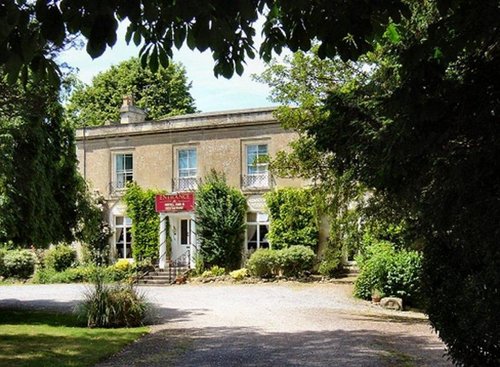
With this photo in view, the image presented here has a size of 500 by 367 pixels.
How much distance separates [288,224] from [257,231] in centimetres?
235

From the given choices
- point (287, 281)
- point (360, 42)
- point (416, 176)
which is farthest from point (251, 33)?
point (287, 281)

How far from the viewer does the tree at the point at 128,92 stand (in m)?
49.2

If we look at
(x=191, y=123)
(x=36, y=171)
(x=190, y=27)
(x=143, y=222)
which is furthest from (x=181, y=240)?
(x=190, y=27)

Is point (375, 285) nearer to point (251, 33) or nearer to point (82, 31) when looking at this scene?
point (251, 33)

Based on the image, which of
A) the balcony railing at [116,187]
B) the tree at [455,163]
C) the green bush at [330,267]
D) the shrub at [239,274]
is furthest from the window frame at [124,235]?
the tree at [455,163]

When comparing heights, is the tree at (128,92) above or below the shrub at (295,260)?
above

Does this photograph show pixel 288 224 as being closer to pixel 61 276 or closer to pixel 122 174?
pixel 122 174

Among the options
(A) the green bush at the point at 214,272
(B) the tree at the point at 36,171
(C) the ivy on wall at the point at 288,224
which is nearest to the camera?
(B) the tree at the point at 36,171

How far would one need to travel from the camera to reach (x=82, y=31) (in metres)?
3.90

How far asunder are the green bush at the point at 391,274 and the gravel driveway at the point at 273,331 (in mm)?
795

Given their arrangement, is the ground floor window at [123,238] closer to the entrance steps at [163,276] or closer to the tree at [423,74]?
the entrance steps at [163,276]

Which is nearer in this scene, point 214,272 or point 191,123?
point 214,272

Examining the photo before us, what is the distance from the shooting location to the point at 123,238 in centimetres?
3256

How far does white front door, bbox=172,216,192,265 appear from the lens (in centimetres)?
3108
